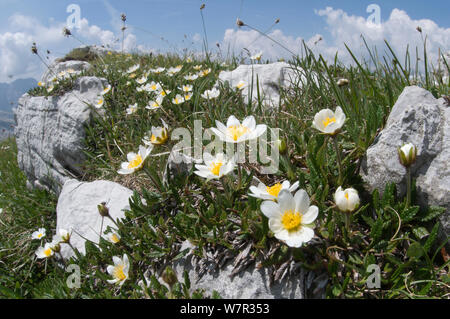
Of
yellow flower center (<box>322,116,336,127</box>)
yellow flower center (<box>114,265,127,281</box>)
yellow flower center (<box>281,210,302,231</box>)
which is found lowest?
yellow flower center (<box>114,265,127,281</box>)

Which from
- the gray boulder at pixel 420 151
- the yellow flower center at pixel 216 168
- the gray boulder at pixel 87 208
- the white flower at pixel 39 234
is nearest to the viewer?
the gray boulder at pixel 420 151

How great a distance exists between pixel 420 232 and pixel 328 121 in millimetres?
799

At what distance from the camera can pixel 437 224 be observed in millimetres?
1593

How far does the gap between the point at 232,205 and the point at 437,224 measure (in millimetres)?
1162

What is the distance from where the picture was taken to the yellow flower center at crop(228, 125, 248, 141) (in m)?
1.91

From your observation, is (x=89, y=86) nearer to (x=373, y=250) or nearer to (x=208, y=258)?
(x=208, y=258)

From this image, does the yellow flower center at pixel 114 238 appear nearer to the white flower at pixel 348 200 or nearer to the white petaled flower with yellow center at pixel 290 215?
the white petaled flower with yellow center at pixel 290 215

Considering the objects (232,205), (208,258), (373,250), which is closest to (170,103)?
(232,205)

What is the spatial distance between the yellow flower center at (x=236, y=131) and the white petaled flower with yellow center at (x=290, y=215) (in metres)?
0.56

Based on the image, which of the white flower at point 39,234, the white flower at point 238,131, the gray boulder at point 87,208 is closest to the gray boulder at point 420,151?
the white flower at point 238,131

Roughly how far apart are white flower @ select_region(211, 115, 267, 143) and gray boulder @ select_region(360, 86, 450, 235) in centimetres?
71

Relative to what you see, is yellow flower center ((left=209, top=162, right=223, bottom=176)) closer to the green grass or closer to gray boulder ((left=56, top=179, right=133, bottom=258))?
the green grass

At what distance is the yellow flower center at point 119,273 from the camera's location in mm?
1879

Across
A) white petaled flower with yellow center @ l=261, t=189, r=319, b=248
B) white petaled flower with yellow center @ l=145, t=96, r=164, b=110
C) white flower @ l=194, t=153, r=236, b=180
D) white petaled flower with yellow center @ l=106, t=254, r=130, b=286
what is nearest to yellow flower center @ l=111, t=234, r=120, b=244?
white petaled flower with yellow center @ l=106, t=254, r=130, b=286
